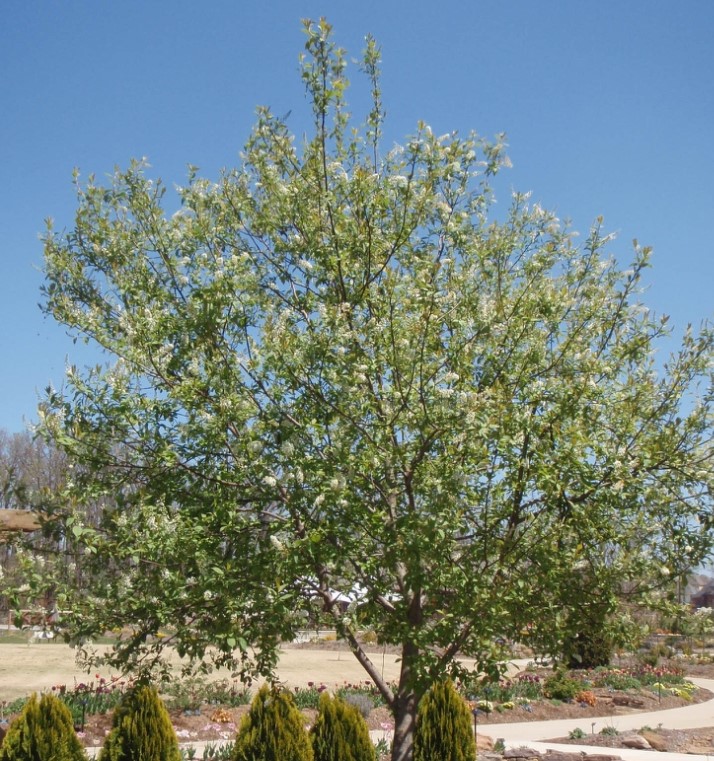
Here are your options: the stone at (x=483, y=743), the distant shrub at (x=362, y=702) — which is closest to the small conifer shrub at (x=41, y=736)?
the stone at (x=483, y=743)

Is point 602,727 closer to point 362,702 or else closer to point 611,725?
point 611,725

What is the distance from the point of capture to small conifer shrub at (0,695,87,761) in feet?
21.3

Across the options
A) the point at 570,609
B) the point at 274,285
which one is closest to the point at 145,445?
the point at 274,285

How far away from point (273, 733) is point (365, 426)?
287cm

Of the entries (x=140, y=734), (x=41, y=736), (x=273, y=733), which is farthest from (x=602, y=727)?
(x=41, y=736)

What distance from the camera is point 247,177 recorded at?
6.71 m

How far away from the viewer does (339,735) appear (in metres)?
6.98

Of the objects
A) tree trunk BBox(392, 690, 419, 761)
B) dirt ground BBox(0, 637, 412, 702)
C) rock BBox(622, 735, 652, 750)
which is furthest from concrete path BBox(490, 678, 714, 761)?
tree trunk BBox(392, 690, 419, 761)

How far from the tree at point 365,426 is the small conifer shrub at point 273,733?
0.95 meters

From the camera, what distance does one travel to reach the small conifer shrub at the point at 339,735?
6.94 m

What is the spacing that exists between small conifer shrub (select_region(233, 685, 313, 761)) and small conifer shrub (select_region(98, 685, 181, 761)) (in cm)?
65

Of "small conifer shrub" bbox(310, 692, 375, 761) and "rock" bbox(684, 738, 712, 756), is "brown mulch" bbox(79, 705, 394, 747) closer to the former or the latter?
"small conifer shrub" bbox(310, 692, 375, 761)

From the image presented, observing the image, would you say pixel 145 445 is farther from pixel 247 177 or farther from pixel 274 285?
pixel 247 177

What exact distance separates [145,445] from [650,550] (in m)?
3.68
